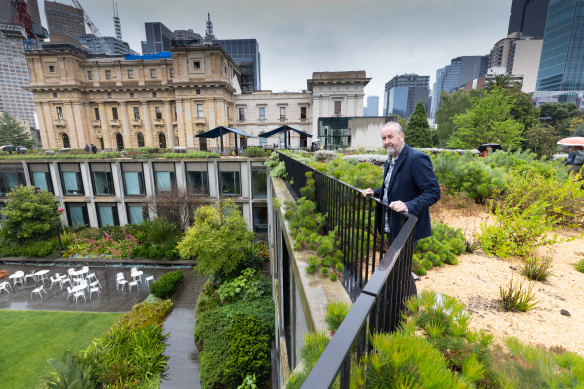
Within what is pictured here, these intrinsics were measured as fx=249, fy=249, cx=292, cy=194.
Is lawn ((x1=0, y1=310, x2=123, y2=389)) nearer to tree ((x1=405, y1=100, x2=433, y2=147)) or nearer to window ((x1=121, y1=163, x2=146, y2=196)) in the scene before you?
window ((x1=121, y1=163, x2=146, y2=196))

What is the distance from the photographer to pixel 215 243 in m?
13.7

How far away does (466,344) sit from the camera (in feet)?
4.72

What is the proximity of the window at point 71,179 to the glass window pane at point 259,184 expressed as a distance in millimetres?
17091

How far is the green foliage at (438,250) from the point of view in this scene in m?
3.93

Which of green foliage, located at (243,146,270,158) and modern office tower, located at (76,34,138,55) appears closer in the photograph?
green foliage, located at (243,146,270,158)

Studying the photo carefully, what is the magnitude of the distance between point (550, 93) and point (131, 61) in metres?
146

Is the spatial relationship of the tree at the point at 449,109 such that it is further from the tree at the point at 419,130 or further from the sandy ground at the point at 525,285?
the sandy ground at the point at 525,285

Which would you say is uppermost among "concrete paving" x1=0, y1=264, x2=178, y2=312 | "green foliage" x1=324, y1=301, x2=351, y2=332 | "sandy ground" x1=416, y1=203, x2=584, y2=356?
"green foliage" x1=324, y1=301, x2=351, y2=332

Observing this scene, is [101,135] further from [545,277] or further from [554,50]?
[554,50]

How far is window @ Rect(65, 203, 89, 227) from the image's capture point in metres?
25.3

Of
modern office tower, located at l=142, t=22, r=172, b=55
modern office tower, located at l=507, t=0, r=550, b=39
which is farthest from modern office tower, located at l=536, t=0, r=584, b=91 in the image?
modern office tower, located at l=142, t=22, r=172, b=55

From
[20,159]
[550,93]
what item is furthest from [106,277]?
[550,93]

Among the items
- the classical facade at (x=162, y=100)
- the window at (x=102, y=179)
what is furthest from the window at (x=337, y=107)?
the window at (x=102, y=179)

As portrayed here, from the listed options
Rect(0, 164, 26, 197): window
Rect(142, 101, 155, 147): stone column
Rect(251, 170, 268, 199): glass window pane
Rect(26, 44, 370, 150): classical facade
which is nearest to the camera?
Rect(251, 170, 268, 199): glass window pane
